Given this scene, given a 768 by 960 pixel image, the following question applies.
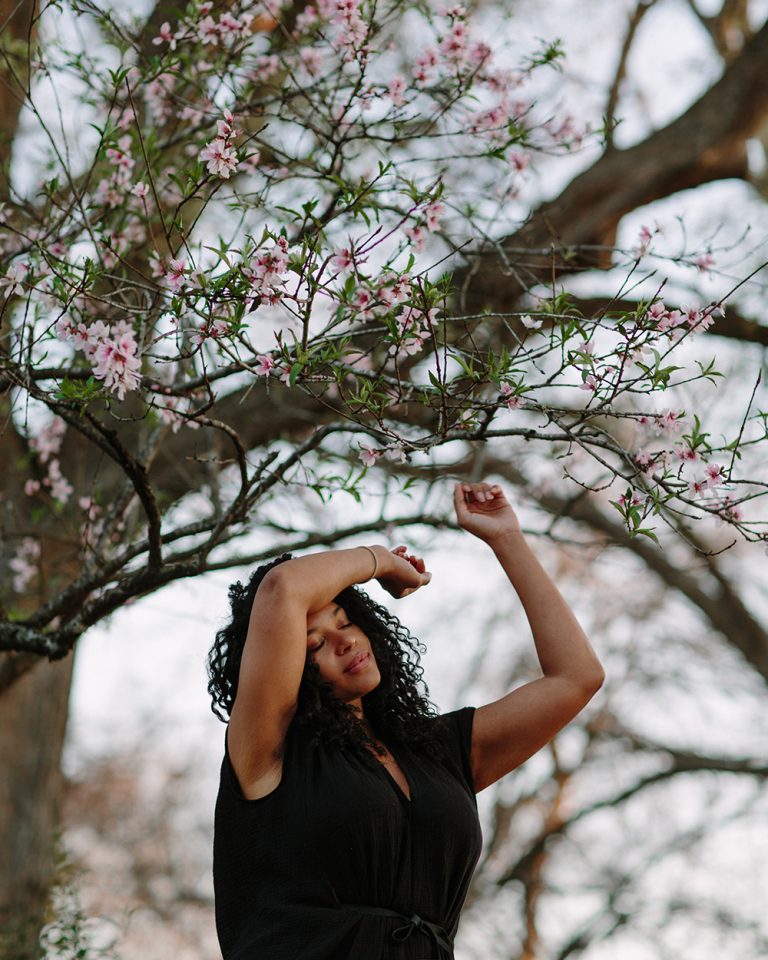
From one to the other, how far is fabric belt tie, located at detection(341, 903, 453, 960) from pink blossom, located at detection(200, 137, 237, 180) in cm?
140

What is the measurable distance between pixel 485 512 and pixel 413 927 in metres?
0.95

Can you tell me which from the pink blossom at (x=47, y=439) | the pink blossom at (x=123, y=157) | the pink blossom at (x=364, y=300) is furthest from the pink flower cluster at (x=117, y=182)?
the pink blossom at (x=364, y=300)

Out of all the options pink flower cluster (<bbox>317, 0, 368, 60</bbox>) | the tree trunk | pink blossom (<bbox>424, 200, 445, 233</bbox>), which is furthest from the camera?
the tree trunk

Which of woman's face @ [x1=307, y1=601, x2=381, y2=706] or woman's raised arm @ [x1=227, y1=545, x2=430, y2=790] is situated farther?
woman's face @ [x1=307, y1=601, x2=381, y2=706]

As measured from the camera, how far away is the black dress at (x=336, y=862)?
6.93ft

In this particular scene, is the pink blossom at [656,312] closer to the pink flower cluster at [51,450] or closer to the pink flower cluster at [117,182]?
the pink flower cluster at [117,182]

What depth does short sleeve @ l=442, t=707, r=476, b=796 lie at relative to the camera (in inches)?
99.1

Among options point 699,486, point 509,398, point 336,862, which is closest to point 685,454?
point 699,486

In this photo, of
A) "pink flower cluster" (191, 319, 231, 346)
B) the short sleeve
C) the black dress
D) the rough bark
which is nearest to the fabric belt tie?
the black dress

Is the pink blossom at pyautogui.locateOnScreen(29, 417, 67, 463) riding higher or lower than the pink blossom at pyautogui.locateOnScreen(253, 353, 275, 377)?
higher

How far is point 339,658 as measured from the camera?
2.43 metres

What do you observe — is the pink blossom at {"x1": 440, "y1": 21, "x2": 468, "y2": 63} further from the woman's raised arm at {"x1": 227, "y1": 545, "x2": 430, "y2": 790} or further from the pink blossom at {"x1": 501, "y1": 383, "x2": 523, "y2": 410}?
the woman's raised arm at {"x1": 227, "y1": 545, "x2": 430, "y2": 790}

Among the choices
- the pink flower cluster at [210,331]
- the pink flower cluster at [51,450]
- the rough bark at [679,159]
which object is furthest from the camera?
the rough bark at [679,159]

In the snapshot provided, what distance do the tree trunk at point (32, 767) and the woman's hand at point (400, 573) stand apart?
3.25 meters
